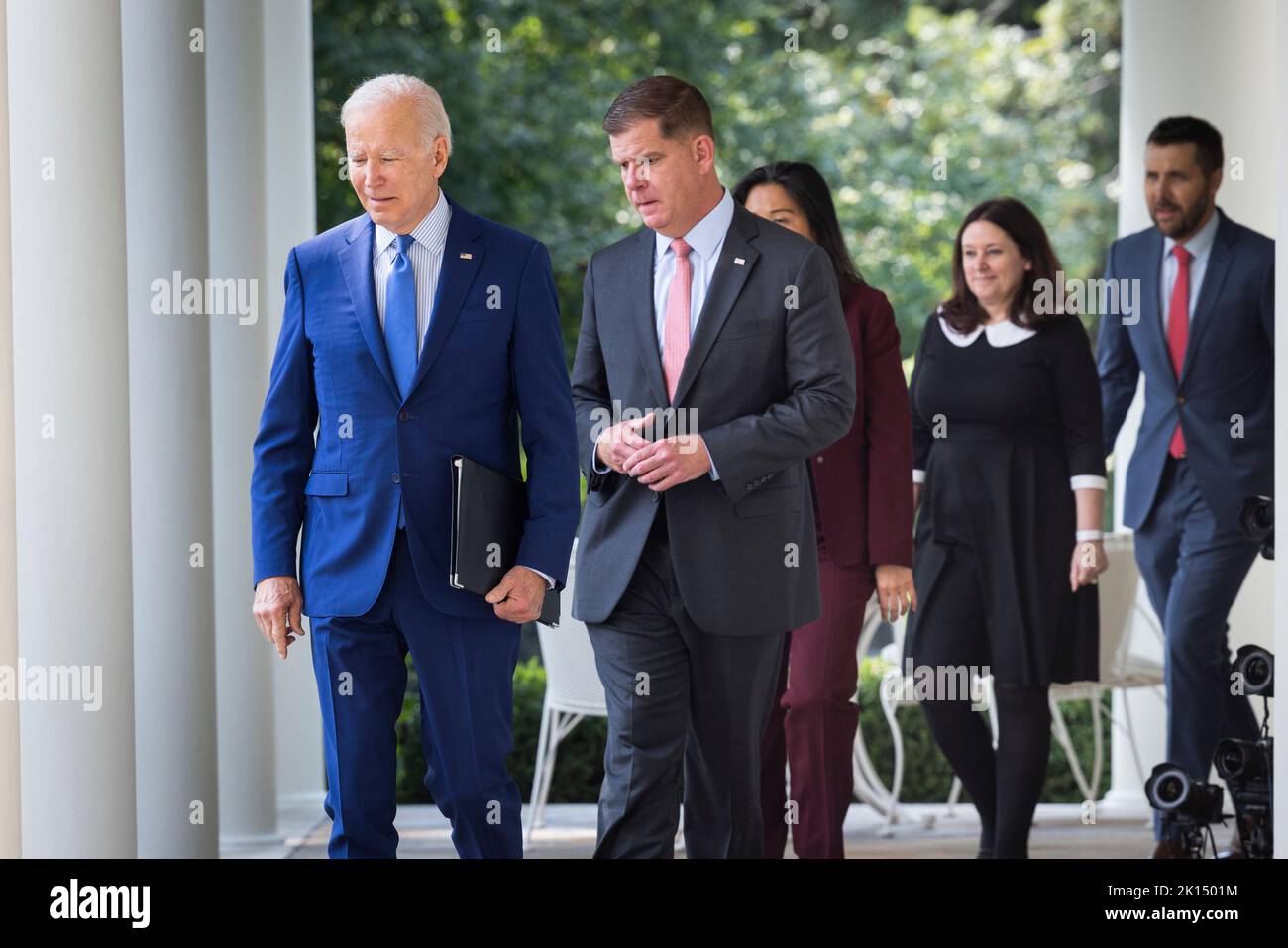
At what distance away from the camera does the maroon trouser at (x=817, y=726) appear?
4715 mm

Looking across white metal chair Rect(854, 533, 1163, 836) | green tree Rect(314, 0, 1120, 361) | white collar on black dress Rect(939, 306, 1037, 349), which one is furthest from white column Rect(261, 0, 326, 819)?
green tree Rect(314, 0, 1120, 361)

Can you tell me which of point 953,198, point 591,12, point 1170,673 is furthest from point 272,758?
point 953,198

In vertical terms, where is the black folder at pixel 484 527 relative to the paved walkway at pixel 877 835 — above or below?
above

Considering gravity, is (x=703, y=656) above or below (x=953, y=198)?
below

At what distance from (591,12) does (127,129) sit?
8.52m

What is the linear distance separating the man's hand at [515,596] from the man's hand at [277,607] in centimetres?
44

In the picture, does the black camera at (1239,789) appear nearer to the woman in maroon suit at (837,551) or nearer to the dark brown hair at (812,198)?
the woman in maroon suit at (837,551)

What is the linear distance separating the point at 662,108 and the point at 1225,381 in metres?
2.46

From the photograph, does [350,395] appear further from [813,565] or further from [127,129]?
[127,129]

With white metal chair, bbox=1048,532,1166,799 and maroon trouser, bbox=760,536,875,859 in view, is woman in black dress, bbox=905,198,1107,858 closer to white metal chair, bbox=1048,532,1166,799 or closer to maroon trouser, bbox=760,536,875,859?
maroon trouser, bbox=760,536,875,859

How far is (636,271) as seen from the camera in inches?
162

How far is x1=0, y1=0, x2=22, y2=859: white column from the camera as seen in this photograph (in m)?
3.90

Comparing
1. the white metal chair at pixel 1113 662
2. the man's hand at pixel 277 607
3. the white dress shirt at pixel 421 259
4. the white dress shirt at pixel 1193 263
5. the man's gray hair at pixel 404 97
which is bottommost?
the white metal chair at pixel 1113 662

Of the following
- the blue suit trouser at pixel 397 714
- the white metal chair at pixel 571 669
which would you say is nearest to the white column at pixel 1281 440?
the blue suit trouser at pixel 397 714
